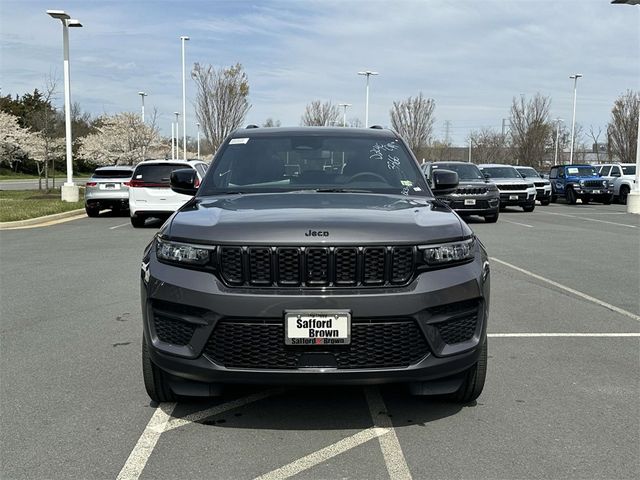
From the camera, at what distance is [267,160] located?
16.4 feet

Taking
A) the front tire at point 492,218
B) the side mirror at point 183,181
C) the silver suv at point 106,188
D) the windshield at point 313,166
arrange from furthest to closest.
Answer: the silver suv at point 106,188 < the front tire at point 492,218 < the side mirror at point 183,181 < the windshield at point 313,166

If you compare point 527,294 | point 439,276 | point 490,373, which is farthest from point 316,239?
point 527,294

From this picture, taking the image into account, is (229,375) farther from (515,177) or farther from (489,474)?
(515,177)

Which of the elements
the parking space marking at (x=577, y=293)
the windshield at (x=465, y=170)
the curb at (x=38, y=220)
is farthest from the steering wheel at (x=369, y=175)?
the windshield at (x=465, y=170)

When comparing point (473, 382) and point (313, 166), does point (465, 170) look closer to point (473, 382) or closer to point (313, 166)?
point (313, 166)

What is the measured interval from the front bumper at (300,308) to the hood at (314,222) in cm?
23

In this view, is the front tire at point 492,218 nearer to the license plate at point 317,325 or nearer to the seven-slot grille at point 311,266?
the seven-slot grille at point 311,266

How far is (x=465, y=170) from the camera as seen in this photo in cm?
2044

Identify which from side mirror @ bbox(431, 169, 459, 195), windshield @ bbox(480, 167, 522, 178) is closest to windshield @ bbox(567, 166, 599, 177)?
windshield @ bbox(480, 167, 522, 178)

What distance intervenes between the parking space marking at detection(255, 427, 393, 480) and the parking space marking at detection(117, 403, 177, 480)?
633 mm

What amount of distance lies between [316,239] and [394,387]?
5.15 feet

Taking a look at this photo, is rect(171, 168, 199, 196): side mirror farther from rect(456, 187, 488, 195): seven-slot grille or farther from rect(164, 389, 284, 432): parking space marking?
rect(456, 187, 488, 195): seven-slot grille

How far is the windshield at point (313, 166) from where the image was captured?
476 centimetres

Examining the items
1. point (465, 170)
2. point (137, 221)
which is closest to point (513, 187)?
point (465, 170)
